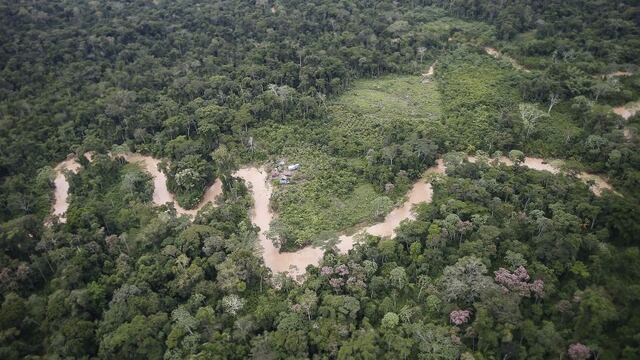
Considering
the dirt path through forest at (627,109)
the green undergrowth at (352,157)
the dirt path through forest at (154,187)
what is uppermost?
the dirt path through forest at (627,109)

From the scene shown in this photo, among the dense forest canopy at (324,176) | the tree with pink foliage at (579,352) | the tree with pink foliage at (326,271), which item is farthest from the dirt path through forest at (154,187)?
the tree with pink foliage at (579,352)

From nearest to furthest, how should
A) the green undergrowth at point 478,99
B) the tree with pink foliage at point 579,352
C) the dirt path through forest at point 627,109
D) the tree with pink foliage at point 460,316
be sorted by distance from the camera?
the tree with pink foliage at point 579,352, the tree with pink foliage at point 460,316, the green undergrowth at point 478,99, the dirt path through forest at point 627,109

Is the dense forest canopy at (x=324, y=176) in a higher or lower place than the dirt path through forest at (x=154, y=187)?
higher

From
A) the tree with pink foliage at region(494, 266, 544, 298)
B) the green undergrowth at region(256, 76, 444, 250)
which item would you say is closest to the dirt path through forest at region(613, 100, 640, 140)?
the green undergrowth at region(256, 76, 444, 250)

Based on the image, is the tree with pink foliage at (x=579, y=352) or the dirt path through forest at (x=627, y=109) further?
the dirt path through forest at (x=627, y=109)

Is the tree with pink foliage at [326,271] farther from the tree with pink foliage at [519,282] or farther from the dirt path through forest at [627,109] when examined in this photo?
the dirt path through forest at [627,109]

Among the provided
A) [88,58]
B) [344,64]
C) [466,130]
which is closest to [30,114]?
[88,58]

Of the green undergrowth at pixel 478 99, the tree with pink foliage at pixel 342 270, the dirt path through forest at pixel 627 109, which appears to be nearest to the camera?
the tree with pink foliage at pixel 342 270
